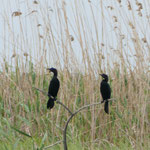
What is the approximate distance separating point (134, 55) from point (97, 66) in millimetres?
414

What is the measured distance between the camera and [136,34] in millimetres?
2768

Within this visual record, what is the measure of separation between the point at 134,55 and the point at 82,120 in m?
0.79

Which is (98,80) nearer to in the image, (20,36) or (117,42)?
(117,42)

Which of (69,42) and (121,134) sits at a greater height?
(69,42)

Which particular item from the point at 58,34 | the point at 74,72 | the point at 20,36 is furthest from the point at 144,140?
the point at 20,36

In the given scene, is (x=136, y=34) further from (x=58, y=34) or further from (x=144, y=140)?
(x=144, y=140)

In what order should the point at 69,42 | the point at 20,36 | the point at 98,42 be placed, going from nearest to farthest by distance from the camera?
the point at 69,42 → the point at 98,42 → the point at 20,36

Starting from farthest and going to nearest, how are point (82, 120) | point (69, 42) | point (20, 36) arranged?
1. point (82, 120)
2. point (20, 36)
3. point (69, 42)

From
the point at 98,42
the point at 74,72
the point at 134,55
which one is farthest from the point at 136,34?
the point at 74,72

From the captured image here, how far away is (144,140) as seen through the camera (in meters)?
2.50

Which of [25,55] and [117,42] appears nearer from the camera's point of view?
[25,55]

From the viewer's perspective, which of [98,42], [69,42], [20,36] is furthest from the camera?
[20,36]

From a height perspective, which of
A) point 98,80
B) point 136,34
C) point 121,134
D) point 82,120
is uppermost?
point 136,34

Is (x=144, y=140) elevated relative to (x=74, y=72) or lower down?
lower down
